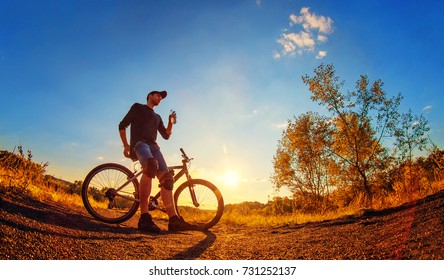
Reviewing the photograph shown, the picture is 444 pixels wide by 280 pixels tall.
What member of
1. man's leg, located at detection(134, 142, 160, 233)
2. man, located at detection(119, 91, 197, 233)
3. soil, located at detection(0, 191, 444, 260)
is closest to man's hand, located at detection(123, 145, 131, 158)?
man, located at detection(119, 91, 197, 233)

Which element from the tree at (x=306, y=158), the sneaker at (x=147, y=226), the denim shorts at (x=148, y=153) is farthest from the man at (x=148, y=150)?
the tree at (x=306, y=158)

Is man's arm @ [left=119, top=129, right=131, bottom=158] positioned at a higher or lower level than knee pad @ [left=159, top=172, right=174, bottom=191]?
higher

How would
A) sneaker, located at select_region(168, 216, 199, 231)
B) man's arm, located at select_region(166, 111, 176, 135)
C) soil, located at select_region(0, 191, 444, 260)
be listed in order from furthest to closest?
man's arm, located at select_region(166, 111, 176, 135), sneaker, located at select_region(168, 216, 199, 231), soil, located at select_region(0, 191, 444, 260)

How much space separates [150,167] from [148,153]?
0.98 ft

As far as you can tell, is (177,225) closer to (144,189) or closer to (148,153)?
(144,189)

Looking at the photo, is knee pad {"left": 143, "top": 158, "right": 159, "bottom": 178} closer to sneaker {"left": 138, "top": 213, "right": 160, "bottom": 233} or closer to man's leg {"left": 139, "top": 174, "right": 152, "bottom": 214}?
man's leg {"left": 139, "top": 174, "right": 152, "bottom": 214}

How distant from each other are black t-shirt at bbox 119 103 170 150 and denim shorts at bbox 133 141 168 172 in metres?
0.15

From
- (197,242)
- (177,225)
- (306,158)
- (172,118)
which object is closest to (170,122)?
(172,118)

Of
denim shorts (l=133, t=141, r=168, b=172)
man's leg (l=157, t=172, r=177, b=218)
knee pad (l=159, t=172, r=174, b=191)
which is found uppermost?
denim shorts (l=133, t=141, r=168, b=172)

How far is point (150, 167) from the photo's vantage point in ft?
19.3

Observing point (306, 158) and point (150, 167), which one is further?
point (306, 158)

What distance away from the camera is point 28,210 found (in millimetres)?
4746

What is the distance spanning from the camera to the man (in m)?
6.00
